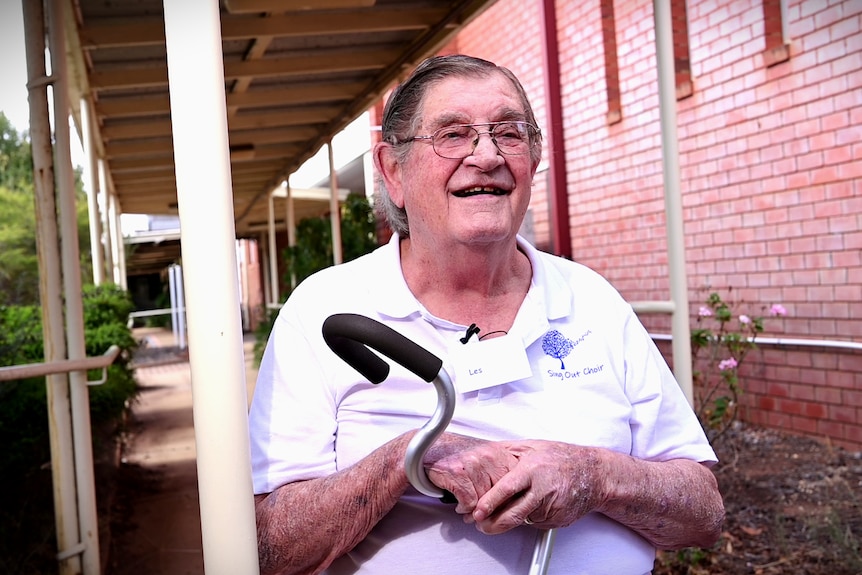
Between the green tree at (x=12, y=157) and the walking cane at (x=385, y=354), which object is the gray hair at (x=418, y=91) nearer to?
the walking cane at (x=385, y=354)

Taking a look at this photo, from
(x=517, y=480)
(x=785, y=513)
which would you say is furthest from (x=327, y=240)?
(x=517, y=480)

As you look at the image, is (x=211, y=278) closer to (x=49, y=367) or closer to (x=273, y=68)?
(x=49, y=367)

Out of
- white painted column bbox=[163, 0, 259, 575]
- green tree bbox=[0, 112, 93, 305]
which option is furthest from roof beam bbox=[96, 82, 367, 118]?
white painted column bbox=[163, 0, 259, 575]

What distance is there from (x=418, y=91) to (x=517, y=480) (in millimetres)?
892

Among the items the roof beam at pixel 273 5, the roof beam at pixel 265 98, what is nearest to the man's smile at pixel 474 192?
the roof beam at pixel 273 5

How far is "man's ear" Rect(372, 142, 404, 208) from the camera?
6.42ft

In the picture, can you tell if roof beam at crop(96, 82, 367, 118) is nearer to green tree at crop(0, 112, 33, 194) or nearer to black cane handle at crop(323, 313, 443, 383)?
black cane handle at crop(323, 313, 443, 383)

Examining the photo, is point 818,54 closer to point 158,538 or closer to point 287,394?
point 287,394

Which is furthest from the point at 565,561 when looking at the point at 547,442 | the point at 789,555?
the point at 789,555

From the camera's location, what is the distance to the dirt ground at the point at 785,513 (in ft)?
11.6

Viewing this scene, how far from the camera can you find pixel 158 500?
5.54m

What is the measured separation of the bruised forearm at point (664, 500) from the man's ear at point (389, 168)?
2.61 ft

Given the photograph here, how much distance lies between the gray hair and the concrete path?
315 cm

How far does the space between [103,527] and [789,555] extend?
341cm
